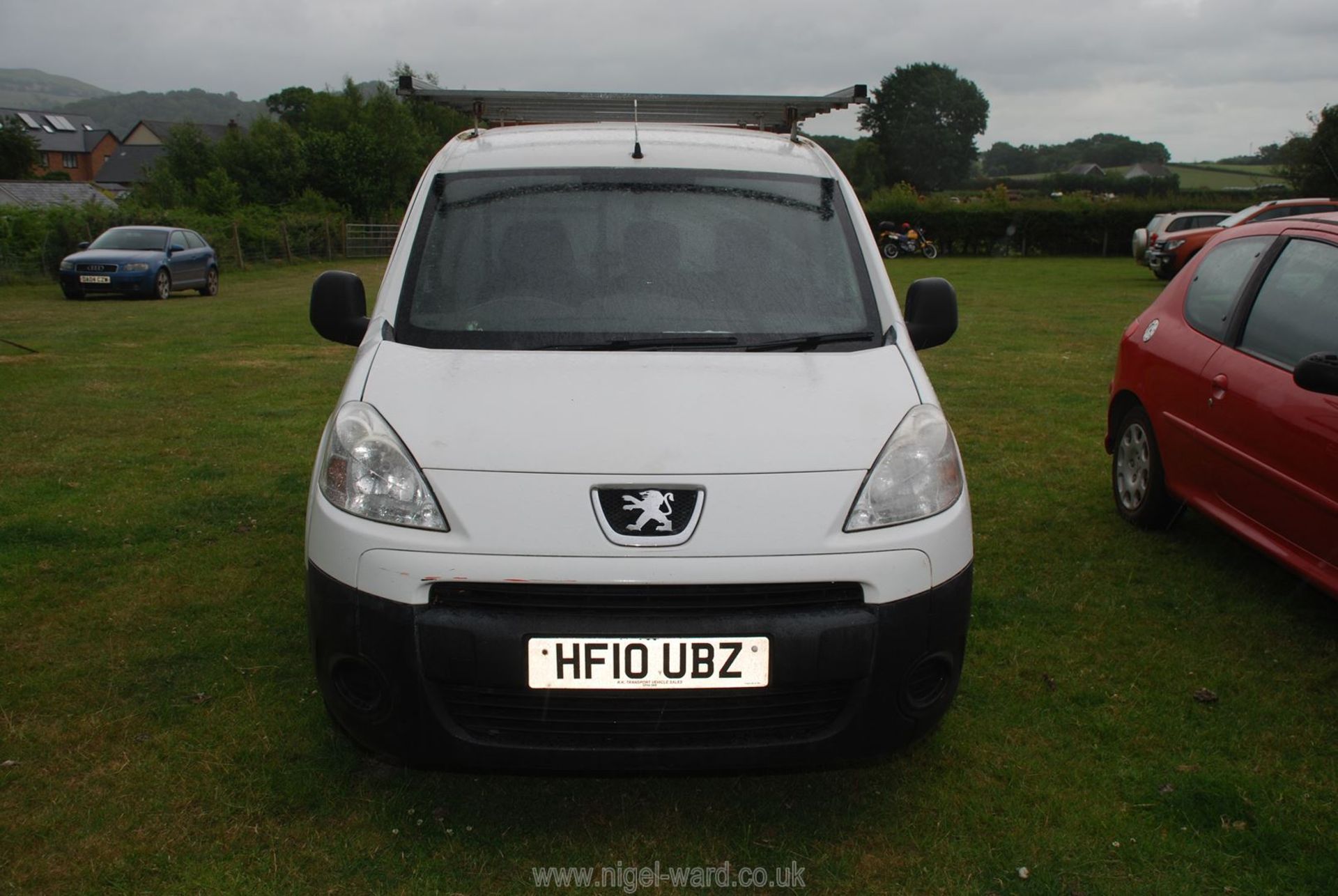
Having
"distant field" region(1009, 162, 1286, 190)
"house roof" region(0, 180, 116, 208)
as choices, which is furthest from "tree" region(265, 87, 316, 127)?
"distant field" region(1009, 162, 1286, 190)

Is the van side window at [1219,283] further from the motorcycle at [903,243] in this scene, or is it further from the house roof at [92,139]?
the house roof at [92,139]

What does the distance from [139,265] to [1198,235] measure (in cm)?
2165

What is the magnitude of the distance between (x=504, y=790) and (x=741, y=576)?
1080 millimetres

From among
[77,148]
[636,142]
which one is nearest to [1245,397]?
[636,142]

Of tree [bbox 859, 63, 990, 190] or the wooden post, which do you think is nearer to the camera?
the wooden post

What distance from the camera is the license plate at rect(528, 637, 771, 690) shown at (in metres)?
2.64

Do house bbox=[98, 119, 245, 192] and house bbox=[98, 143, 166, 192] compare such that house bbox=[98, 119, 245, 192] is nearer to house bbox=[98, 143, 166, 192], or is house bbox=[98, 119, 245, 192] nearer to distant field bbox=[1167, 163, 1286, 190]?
house bbox=[98, 143, 166, 192]

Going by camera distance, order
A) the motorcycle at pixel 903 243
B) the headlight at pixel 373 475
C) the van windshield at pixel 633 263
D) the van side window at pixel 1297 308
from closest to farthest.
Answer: the headlight at pixel 373 475, the van windshield at pixel 633 263, the van side window at pixel 1297 308, the motorcycle at pixel 903 243

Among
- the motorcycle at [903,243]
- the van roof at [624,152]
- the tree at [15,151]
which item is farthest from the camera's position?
the tree at [15,151]

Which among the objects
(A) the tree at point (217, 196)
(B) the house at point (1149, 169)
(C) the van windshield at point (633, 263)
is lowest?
(B) the house at point (1149, 169)

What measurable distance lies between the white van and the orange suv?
58.4ft

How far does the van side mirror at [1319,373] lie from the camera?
380 centimetres

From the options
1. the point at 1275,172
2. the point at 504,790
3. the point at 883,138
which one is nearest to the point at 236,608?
the point at 504,790

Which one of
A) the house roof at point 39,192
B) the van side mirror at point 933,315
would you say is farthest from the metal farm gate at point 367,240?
the van side mirror at point 933,315
